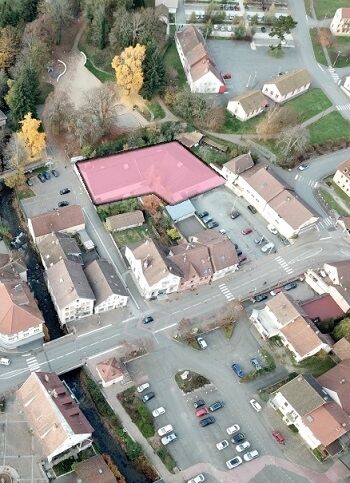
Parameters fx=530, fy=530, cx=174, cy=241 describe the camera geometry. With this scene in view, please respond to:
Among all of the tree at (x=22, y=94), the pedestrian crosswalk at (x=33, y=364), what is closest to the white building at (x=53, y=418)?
the pedestrian crosswalk at (x=33, y=364)

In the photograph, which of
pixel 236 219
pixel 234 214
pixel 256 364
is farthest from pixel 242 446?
pixel 234 214

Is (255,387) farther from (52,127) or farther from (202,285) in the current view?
(52,127)

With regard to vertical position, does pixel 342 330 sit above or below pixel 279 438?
above

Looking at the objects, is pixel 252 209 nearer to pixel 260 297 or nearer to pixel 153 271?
pixel 260 297

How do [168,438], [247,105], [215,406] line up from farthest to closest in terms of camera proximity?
[247,105], [215,406], [168,438]

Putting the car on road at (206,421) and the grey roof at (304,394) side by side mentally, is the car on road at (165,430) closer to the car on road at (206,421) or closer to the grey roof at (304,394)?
the car on road at (206,421)

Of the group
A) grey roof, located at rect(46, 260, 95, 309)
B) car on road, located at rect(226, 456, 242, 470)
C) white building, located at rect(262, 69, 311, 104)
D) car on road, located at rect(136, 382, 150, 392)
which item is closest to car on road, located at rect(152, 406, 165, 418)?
car on road, located at rect(136, 382, 150, 392)
